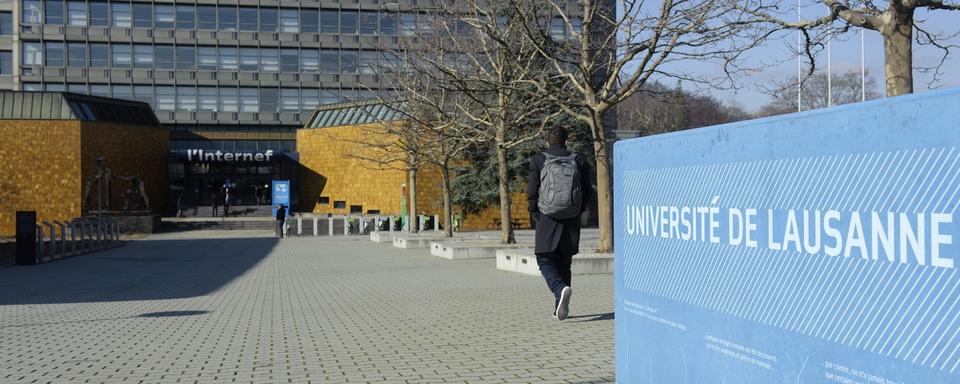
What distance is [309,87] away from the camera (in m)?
65.2

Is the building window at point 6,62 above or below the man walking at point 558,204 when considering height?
above

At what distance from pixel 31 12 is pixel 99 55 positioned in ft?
15.7

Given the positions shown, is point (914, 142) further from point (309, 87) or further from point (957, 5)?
point (309, 87)

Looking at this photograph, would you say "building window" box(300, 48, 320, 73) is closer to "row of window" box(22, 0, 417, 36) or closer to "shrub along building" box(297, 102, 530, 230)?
"row of window" box(22, 0, 417, 36)

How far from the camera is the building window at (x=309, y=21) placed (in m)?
64.2

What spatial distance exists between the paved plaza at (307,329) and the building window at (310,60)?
49.2 metres

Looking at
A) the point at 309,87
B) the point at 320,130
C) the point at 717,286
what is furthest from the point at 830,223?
the point at 309,87

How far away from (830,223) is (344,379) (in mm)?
3804

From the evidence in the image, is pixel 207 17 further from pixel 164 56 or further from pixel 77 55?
pixel 77 55

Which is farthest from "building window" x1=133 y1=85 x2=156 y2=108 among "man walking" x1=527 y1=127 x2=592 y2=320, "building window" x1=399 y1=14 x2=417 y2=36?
"man walking" x1=527 y1=127 x2=592 y2=320

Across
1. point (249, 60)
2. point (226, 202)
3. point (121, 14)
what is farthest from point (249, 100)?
point (226, 202)

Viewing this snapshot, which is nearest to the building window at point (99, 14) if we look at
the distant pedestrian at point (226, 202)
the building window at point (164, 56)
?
the building window at point (164, 56)

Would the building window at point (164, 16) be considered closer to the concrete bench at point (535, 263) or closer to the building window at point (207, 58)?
the building window at point (207, 58)

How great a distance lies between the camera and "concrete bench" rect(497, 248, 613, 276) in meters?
13.8
